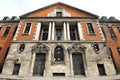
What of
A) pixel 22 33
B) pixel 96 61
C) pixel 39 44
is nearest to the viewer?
→ pixel 96 61

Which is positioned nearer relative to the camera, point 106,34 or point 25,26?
point 25,26

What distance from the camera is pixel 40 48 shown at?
Result: 2134cm

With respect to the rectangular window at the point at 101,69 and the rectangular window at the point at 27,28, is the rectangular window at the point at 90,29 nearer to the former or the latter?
the rectangular window at the point at 101,69

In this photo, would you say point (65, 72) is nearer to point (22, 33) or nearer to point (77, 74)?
point (77, 74)

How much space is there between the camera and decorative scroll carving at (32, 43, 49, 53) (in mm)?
21109

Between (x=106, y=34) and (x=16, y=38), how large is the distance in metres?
15.1

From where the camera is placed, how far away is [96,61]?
65.1 ft

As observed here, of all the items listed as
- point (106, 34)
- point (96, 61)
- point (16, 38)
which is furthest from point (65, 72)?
point (106, 34)

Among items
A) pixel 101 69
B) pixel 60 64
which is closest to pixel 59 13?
pixel 60 64

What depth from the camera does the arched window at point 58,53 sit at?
67.3 ft

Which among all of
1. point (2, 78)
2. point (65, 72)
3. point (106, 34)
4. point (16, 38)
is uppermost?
point (106, 34)

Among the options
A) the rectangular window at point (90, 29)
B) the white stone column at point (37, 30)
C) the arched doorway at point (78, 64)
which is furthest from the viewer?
the rectangular window at point (90, 29)

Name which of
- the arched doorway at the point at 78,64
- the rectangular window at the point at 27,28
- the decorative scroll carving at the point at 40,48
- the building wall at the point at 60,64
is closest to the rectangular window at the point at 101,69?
the building wall at the point at 60,64

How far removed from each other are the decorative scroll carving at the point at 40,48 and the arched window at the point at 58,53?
130 centimetres
